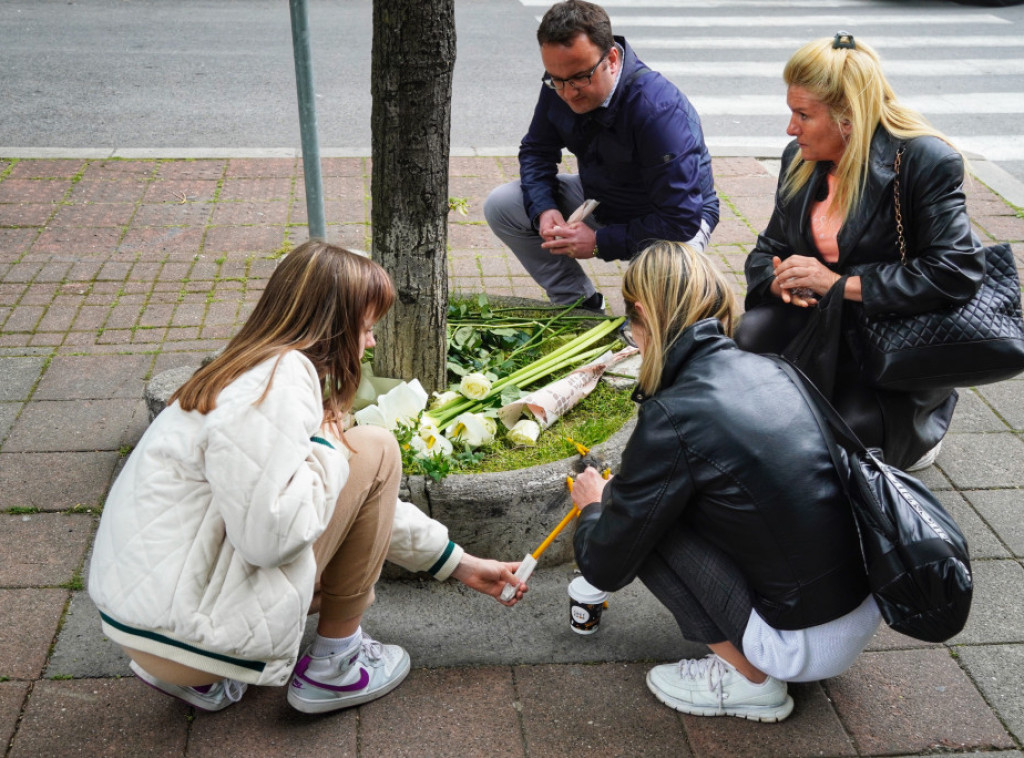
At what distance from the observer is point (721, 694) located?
2.73 m

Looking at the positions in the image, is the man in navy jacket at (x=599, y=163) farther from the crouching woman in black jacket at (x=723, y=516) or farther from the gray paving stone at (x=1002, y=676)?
the gray paving stone at (x=1002, y=676)

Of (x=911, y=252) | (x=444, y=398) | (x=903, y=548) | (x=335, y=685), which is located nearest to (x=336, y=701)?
(x=335, y=685)

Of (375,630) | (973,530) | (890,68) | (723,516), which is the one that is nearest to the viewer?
(723,516)

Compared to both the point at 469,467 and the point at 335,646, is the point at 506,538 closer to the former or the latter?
the point at 469,467

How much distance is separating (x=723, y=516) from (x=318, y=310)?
108cm

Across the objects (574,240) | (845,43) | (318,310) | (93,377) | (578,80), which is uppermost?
(845,43)

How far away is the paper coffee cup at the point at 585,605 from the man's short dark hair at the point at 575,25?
1.99 meters

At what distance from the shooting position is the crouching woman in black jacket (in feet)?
7.84

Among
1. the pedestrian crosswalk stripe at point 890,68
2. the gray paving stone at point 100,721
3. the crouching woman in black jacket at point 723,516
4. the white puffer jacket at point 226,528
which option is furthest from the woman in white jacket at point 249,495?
the pedestrian crosswalk stripe at point 890,68

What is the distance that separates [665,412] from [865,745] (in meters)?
1.06

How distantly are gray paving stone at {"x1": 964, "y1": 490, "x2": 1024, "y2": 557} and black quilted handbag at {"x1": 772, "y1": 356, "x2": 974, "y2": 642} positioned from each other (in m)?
1.21

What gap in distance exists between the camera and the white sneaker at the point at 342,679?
2.68 metres

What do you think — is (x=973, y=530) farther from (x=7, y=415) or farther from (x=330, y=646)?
(x=7, y=415)

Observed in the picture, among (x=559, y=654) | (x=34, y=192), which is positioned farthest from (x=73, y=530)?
(x=34, y=192)
